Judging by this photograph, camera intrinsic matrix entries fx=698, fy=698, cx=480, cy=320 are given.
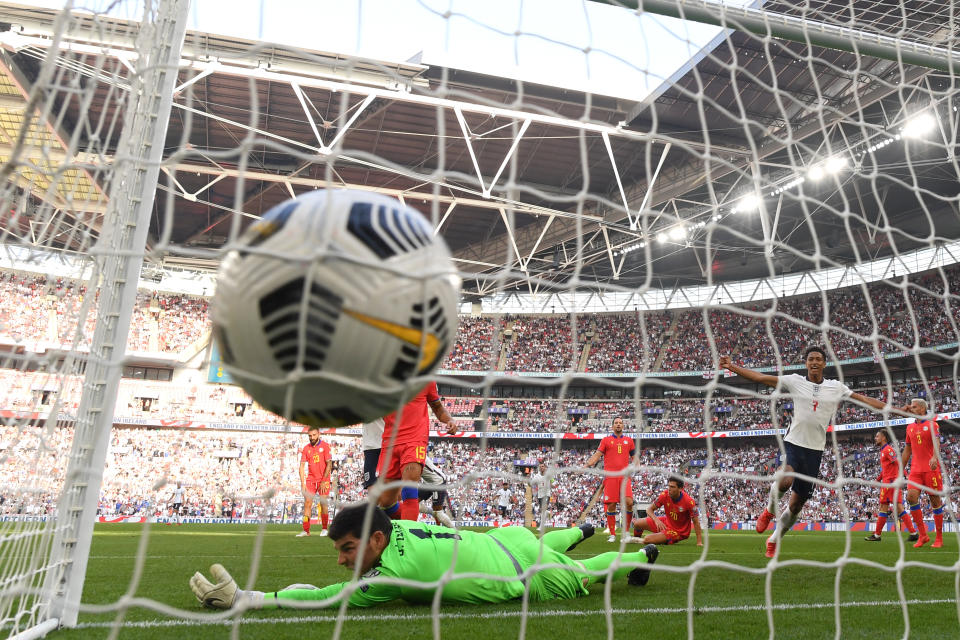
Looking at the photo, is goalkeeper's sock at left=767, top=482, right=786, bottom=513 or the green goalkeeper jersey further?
goalkeeper's sock at left=767, top=482, right=786, bottom=513

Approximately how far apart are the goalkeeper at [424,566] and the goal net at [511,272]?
12 cm

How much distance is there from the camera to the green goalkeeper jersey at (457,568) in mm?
3352

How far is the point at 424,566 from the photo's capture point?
3.37m

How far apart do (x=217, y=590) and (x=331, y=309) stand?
2177mm

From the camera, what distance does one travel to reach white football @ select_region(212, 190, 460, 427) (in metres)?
1.71

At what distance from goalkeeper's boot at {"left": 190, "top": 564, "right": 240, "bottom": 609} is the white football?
68.6 inches

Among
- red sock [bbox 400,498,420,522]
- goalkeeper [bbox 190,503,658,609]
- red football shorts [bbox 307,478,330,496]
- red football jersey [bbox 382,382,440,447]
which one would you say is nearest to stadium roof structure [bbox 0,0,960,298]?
red football shorts [bbox 307,478,330,496]

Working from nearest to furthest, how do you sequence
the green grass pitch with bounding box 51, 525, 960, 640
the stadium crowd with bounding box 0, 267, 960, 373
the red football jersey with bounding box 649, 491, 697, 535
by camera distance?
the green grass pitch with bounding box 51, 525, 960, 640 < the red football jersey with bounding box 649, 491, 697, 535 < the stadium crowd with bounding box 0, 267, 960, 373

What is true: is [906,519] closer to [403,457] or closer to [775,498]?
[775,498]

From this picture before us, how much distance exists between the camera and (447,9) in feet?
10.7

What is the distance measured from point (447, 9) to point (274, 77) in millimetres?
9554

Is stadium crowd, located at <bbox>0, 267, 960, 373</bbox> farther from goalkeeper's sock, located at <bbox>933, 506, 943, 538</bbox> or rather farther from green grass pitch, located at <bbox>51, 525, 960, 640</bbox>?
green grass pitch, located at <bbox>51, 525, 960, 640</bbox>

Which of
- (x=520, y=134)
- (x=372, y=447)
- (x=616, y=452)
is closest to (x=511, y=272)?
(x=372, y=447)

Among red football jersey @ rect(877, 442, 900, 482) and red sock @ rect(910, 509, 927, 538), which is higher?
red football jersey @ rect(877, 442, 900, 482)
